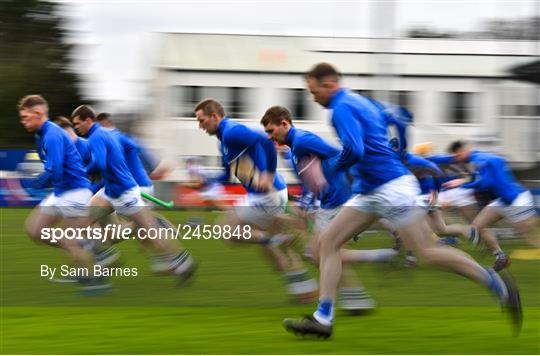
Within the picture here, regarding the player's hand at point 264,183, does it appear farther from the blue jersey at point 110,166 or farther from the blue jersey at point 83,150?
the blue jersey at point 83,150

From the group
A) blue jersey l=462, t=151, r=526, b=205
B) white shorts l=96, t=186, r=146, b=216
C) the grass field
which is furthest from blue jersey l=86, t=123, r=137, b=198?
blue jersey l=462, t=151, r=526, b=205

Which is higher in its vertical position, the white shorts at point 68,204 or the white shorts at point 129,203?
the white shorts at point 68,204

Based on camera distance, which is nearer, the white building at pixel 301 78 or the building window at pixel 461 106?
the white building at pixel 301 78

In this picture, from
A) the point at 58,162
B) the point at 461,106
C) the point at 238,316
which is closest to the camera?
the point at 238,316

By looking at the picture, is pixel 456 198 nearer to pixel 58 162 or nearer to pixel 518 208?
pixel 518 208

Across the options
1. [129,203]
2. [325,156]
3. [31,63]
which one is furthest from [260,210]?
[31,63]

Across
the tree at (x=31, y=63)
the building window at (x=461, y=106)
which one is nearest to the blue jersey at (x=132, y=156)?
the building window at (x=461, y=106)

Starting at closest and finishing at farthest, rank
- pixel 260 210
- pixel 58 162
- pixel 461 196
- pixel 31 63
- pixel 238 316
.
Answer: pixel 238 316 < pixel 58 162 < pixel 260 210 < pixel 461 196 < pixel 31 63

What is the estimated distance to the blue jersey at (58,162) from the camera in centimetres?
913

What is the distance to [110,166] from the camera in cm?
1016

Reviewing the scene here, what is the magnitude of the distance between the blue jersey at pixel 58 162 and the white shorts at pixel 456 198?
6.39m

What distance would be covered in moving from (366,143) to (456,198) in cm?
789

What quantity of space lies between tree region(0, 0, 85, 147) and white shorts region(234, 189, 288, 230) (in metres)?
31.7

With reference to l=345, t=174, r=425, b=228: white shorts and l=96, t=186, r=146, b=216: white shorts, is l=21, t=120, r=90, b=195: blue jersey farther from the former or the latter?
l=345, t=174, r=425, b=228: white shorts
